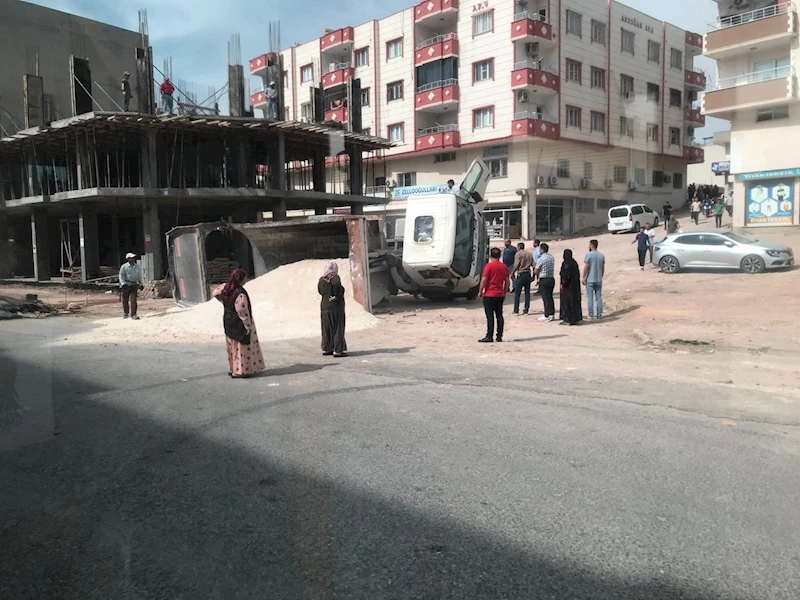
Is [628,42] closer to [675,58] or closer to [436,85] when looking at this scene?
[675,58]

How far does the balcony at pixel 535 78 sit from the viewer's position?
37000 millimetres

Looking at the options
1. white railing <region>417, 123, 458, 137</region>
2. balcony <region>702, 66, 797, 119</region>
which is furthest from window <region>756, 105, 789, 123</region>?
white railing <region>417, 123, 458, 137</region>

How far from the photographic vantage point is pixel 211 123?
82.9 ft

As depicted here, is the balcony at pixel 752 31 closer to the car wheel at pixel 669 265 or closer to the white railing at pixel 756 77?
the white railing at pixel 756 77

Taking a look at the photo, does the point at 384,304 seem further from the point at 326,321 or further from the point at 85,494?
the point at 85,494

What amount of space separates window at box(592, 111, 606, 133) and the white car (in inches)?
208

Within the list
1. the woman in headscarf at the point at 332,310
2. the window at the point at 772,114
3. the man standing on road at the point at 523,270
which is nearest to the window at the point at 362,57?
the window at the point at 772,114

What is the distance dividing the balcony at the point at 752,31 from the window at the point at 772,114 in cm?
257

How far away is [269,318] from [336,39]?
38.3m

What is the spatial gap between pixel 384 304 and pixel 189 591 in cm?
1530

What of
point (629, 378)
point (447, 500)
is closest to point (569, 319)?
point (629, 378)

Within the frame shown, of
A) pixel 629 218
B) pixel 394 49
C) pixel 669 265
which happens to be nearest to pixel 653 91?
pixel 629 218

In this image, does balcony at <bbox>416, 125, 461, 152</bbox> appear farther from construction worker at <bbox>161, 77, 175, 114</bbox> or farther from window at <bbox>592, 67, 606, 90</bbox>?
construction worker at <bbox>161, 77, 175, 114</bbox>

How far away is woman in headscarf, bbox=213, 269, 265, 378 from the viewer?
27.6 feet
